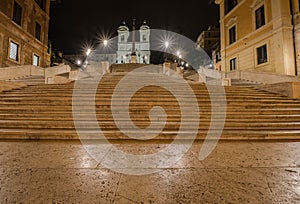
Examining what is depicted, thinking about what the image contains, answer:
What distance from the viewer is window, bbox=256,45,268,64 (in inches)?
626

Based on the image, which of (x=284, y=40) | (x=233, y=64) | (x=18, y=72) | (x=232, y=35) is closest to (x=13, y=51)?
(x=18, y=72)

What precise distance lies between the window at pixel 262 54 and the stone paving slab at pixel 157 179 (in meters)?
15.3

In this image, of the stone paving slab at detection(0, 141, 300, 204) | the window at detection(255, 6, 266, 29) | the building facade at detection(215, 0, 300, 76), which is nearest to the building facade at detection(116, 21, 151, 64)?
the building facade at detection(215, 0, 300, 76)

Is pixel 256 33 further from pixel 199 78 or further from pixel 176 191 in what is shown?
pixel 176 191

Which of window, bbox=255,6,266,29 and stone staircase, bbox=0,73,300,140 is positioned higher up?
window, bbox=255,6,266,29

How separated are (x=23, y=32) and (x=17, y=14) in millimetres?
1717

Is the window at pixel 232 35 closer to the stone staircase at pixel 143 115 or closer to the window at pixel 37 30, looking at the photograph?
the stone staircase at pixel 143 115

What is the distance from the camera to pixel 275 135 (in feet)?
15.0

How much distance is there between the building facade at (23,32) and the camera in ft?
53.2

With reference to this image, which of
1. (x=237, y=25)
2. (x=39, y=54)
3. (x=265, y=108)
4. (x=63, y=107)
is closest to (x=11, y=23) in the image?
(x=39, y=54)

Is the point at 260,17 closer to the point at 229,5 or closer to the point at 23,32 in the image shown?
the point at 229,5

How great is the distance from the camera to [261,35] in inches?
640

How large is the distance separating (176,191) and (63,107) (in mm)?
5184

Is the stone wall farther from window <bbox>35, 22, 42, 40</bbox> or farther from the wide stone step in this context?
window <bbox>35, 22, 42, 40</bbox>
